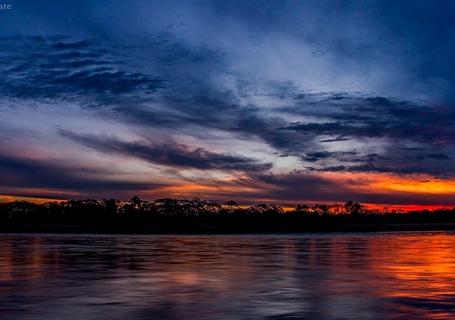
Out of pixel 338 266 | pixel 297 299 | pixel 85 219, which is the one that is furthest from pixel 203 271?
pixel 85 219

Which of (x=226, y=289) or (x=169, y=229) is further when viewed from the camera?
(x=169, y=229)

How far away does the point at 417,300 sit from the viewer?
17.3m

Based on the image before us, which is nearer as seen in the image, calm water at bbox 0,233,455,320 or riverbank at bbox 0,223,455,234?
calm water at bbox 0,233,455,320

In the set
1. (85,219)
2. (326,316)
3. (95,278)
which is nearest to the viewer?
(326,316)

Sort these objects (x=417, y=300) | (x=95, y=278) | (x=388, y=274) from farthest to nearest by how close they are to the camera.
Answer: (x=388, y=274) < (x=95, y=278) < (x=417, y=300)

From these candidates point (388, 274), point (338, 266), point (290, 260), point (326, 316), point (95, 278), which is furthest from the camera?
point (290, 260)

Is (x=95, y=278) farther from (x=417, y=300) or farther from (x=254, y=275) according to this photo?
(x=417, y=300)

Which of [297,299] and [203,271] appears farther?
[203,271]

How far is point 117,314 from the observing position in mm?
14984

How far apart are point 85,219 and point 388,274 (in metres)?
141

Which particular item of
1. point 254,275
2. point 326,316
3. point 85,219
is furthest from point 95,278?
point 85,219

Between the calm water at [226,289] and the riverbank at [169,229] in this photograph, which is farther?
the riverbank at [169,229]

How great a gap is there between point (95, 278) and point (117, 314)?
8030 mm

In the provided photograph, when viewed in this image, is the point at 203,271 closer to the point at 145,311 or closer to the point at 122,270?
the point at 122,270
